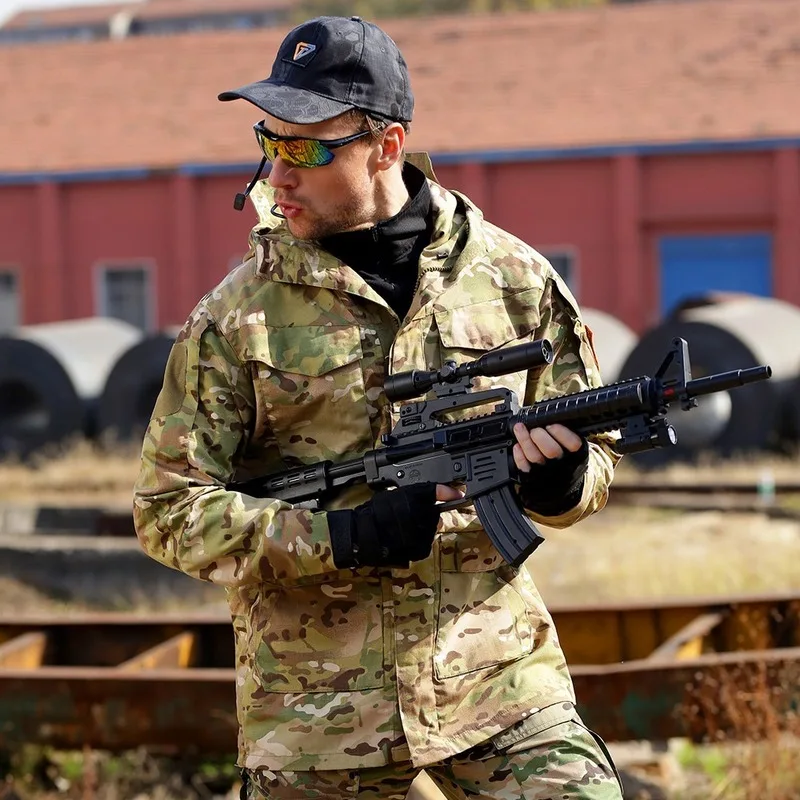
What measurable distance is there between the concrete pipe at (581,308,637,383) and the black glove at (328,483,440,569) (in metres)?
11.7

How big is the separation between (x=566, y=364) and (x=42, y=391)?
43.8 ft

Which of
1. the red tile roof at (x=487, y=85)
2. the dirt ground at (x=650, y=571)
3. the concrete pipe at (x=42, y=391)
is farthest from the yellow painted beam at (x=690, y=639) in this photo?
the red tile roof at (x=487, y=85)

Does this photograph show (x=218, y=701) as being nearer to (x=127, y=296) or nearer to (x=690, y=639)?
(x=690, y=639)

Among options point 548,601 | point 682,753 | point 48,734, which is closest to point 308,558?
point 48,734

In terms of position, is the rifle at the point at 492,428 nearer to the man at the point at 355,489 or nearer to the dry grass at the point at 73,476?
the man at the point at 355,489

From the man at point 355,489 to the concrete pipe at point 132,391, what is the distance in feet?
41.7

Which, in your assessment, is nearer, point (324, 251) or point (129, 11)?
point (324, 251)

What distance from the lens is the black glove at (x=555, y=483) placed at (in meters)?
3.09

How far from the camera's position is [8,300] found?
78.3ft

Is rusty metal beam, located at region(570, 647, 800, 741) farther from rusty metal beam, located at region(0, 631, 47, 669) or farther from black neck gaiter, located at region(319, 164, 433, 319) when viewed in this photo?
rusty metal beam, located at region(0, 631, 47, 669)

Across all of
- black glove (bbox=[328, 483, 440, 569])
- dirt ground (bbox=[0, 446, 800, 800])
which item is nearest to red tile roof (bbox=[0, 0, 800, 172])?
dirt ground (bbox=[0, 446, 800, 800])

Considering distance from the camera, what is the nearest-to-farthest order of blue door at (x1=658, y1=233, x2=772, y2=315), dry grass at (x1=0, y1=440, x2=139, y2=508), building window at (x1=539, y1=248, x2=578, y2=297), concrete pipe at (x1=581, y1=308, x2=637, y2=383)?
dry grass at (x1=0, y1=440, x2=139, y2=508), concrete pipe at (x1=581, y1=308, x2=637, y2=383), blue door at (x1=658, y1=233, x2=772, y2=315), building window at (x1=539, y1=248, x2=578, y2=297)

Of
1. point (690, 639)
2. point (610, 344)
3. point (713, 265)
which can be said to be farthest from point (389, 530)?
point (713, 265)

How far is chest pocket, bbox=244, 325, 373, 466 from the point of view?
124 inches
